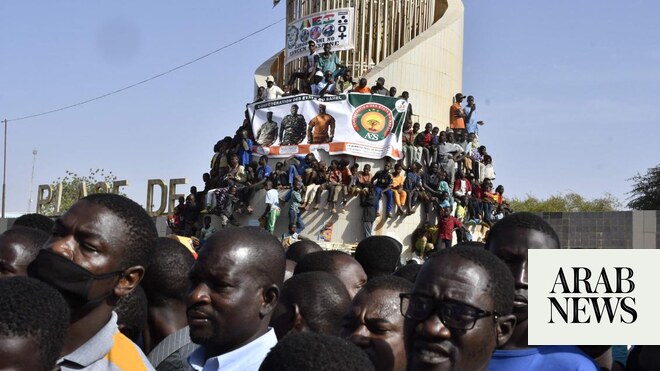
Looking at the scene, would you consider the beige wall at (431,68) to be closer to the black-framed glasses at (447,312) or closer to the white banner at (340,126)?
the white banner at (340,126)

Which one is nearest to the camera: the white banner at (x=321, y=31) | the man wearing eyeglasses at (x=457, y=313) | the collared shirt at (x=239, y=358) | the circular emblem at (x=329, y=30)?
the man wearing eyeglasses at (x=457, y=313)

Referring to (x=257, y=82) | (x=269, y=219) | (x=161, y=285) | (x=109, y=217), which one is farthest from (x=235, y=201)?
(x=109, y=217)

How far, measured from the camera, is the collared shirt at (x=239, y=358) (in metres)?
3.73

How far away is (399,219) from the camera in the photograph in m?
20.2

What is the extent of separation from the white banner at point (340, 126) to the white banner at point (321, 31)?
2637 millimetres

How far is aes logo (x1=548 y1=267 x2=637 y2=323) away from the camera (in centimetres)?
338

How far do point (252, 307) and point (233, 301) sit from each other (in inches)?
3.4

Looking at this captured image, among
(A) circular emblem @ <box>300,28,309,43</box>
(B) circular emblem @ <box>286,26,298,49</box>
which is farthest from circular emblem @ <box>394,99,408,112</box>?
(B) circular emblem @ <box>286,26,298,49</box>

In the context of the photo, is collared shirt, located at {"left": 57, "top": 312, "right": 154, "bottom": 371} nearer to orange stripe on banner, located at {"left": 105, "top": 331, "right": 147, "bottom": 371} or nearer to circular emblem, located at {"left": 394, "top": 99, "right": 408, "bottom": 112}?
orange stripe on banner, located at {"left": 105, "top": 331, "right": 147, "bottom": 371}

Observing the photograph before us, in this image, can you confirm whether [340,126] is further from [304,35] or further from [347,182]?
[304,35]

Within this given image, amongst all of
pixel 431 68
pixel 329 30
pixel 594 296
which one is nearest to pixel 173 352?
pixel 594 296

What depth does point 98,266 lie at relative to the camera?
3463mm

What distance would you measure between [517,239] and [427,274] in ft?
2.87

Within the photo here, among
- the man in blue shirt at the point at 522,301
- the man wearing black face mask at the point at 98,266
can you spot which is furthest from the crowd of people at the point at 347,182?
the man wearing black face mask at the point at 98,266
